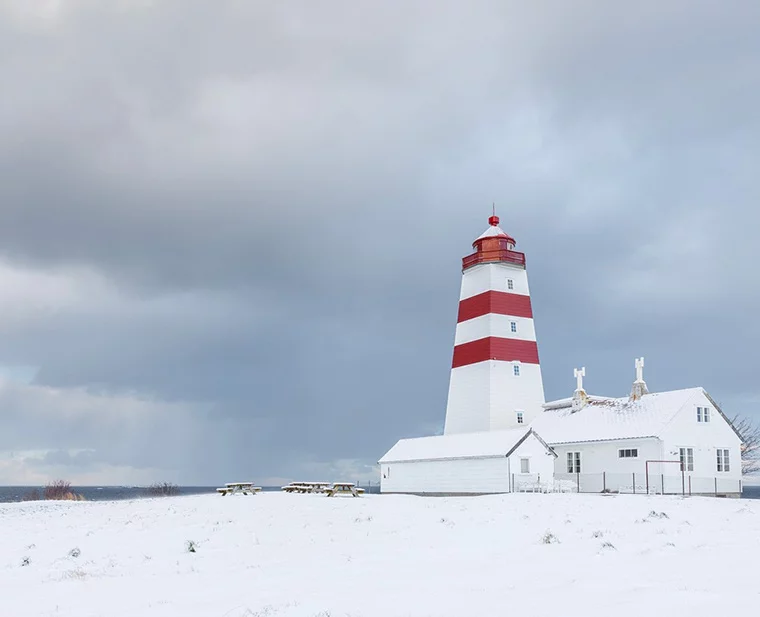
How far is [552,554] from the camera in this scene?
53.2 feet

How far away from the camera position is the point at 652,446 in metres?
39.9

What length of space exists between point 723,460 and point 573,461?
8260mm

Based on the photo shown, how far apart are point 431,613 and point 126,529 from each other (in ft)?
55.1

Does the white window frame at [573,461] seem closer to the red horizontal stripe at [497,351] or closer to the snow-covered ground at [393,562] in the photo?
the red horizontal stripe at [497,351]

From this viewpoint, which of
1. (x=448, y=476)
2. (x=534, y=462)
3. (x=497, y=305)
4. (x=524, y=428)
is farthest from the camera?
(x=497, y=305)

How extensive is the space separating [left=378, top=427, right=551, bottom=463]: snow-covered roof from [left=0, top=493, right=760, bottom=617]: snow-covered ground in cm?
1262

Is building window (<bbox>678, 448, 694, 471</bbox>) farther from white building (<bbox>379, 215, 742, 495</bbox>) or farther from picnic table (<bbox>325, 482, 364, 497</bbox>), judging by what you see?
picnic table (<bbox>325, 482, 364, 497</bbox>)

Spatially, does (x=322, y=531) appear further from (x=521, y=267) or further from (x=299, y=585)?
(x=521, y=267)

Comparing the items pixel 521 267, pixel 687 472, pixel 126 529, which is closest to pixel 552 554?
pixel 126 529

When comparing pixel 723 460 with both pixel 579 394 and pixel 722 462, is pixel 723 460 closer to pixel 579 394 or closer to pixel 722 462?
pixel 722 462

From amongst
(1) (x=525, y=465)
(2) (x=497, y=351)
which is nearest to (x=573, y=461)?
(1) (x=525, y=465)

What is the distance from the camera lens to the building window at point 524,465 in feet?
137

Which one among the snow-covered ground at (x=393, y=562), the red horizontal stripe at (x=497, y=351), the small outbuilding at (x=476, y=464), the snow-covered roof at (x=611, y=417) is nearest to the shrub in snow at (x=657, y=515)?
the snow-covered ground at (x=393, y=562)

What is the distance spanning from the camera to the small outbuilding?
41406 millimetres
